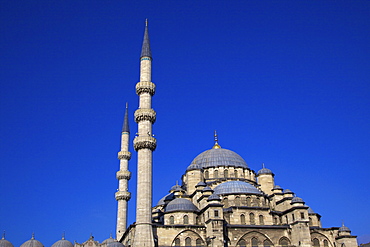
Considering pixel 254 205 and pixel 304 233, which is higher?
pixel 254 205

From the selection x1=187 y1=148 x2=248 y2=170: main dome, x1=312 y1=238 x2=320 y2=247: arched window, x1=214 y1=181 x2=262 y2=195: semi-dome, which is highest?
x1=187 y1=148 x2=248 y2=170: main dome

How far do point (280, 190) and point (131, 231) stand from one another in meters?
12.3

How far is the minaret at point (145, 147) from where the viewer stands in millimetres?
21688

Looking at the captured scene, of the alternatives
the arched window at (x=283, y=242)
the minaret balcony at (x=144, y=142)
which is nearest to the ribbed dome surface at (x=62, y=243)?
the minaret balcony at (x=144, y=142)

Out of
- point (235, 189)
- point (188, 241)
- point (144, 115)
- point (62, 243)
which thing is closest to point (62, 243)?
point (62, 243)

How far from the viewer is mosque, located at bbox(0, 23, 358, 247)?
23345mm

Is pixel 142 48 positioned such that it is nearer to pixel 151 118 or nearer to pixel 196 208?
pixel 151 118

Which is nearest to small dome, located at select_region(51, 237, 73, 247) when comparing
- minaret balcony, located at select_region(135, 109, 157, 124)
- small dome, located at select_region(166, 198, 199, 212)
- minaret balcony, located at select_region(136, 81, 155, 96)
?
small dome, located at select_region(166, 198, 199, 212)

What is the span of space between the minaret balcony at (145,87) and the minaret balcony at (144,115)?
1.35 meters

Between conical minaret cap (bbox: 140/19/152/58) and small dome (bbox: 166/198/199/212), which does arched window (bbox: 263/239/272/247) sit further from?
conical minaret cap (bbox: 140/19/152/58)

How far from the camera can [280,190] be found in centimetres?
3088

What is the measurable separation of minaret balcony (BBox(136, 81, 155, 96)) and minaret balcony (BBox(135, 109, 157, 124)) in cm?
135

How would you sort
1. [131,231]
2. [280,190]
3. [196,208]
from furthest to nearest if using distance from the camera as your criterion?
[280,190], [196,208], [131,231]

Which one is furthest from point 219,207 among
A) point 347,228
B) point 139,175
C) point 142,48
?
point 142,48
